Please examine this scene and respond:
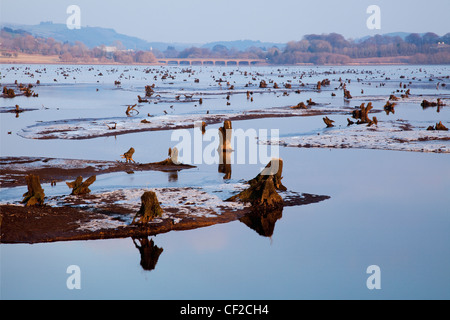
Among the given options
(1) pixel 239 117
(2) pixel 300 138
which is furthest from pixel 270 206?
(1) pixel 239 117

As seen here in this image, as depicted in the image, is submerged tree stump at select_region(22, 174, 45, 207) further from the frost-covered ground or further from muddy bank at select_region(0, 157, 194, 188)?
the frost-covered ground

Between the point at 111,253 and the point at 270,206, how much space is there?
6282 millimetres

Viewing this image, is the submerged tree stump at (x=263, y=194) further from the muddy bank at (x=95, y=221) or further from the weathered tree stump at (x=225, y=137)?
the weathered tree stump at (x=225, y=137)

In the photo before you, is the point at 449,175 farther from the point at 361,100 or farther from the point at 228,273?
the point at 361,100

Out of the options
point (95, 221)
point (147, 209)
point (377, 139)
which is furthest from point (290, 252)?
point (377, 139)

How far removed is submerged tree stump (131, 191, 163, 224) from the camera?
16011 millimetres

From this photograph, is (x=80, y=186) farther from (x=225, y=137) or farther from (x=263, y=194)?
(x=225, y=137)

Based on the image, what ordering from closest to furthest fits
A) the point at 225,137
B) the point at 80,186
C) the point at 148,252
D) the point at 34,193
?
the point at 148,252 → the point at 34,193 → the point at 80,186 → the point at 225,137

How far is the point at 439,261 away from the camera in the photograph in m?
13.7

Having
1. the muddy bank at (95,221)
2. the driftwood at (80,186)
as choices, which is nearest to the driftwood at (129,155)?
the driftwood at (80,186)

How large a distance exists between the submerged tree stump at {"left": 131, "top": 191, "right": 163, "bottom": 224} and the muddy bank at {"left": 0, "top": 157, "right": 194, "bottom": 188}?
7.02m

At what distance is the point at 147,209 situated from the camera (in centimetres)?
1606

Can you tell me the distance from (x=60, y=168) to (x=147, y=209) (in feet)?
30.6
